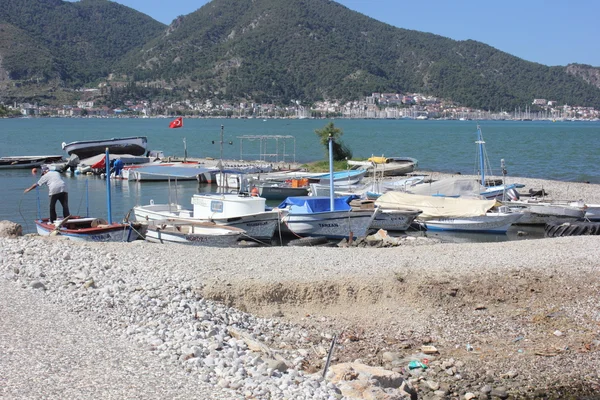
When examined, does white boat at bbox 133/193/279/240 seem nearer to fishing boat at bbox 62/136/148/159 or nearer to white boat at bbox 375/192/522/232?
white boat at bbox 375/192/522/232

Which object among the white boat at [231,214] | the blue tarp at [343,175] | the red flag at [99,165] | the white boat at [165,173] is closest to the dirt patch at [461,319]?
the white boat at [231,214]

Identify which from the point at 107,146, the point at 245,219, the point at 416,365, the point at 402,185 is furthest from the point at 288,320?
the point at 107,146

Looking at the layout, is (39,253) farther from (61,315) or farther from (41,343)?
(41,343)

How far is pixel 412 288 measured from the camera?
14328 mm

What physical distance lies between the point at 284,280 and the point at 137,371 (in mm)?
5464

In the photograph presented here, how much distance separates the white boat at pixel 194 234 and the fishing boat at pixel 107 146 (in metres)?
35.0

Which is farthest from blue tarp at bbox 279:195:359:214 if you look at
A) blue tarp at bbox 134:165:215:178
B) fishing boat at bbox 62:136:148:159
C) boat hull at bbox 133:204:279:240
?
fishing boat at bbox 62:136:148:159

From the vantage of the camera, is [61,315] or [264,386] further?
[61,315]

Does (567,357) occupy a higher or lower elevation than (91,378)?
lower

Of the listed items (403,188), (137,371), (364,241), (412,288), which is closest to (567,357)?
(412,288)

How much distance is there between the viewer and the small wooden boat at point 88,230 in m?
20.0

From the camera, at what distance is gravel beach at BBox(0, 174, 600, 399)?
9219 millimetres

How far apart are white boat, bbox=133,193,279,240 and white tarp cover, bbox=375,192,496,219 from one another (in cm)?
547

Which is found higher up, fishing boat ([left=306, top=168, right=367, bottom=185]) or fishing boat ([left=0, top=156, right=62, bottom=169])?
fishing boat ([left=306, top=168, right=367, bottom=185])
